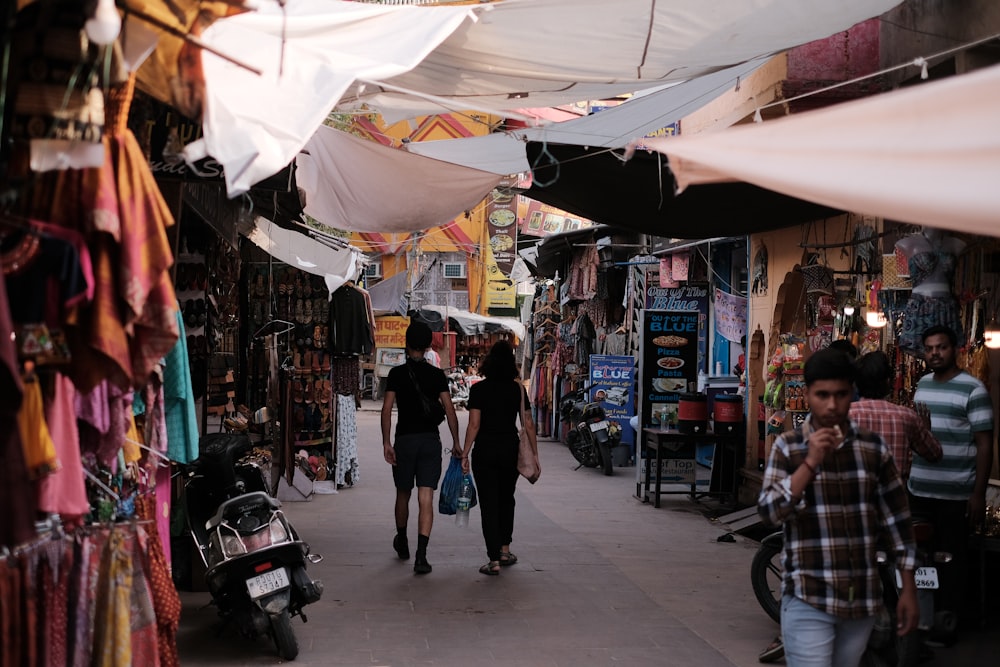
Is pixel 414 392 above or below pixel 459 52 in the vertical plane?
below

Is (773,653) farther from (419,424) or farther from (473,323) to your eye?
(473,323)

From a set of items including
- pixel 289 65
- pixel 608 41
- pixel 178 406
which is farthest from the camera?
pixel 608 41

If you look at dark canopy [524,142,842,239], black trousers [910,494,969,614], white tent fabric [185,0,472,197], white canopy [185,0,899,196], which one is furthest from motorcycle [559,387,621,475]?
white tent fabric [185,0,472,197]

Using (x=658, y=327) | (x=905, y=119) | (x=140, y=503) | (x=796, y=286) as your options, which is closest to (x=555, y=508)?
(x=658, y=327)

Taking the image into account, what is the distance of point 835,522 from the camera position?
414cm

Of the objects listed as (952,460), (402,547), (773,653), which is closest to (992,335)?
(952,460)

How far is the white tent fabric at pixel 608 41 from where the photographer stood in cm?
636

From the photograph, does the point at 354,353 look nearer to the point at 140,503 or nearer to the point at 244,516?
the point at 244,516

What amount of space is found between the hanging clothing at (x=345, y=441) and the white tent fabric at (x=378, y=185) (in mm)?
5035

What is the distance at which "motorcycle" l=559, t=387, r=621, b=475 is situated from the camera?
17.0 meters

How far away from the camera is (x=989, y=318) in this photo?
8.09m

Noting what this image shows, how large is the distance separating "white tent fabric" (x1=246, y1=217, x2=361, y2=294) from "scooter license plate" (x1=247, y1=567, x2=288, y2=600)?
20.6ft

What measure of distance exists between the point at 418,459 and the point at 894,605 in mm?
4338

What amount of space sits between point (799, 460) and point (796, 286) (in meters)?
8.39
